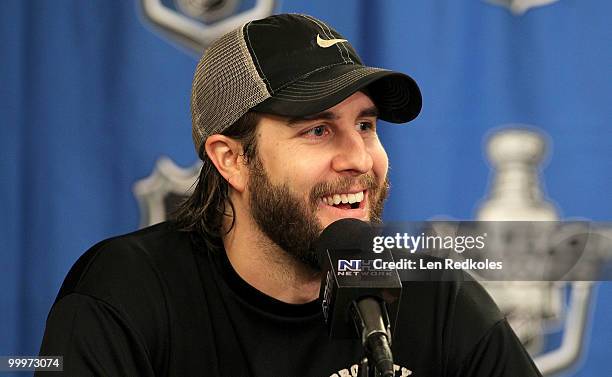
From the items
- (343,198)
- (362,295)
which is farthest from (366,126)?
(362,295)

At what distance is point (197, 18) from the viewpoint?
1764mm

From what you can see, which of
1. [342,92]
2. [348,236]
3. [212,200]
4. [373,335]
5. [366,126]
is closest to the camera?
[373,335]

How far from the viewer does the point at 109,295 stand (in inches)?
49.3

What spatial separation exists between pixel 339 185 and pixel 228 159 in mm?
217

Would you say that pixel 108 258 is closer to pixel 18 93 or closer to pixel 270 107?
pixel 270 107

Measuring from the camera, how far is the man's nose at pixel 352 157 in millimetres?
1278

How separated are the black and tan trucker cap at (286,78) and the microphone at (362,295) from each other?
288 millimetres

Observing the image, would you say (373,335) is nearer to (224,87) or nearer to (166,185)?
(224,87)

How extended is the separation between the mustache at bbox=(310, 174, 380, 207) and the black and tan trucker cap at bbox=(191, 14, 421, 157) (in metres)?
0.11

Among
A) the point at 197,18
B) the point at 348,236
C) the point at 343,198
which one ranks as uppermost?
the point at 197,18

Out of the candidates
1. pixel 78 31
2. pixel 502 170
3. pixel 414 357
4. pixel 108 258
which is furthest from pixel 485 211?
pixel 78 31

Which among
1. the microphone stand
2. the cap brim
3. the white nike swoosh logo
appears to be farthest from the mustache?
the microphone stand

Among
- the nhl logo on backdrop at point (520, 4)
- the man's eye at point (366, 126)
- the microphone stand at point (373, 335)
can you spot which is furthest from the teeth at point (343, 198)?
the nhl logo on backdrop at point (520, 4)

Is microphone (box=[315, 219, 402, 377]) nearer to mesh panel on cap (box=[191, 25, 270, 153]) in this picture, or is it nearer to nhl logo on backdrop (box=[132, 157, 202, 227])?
mesh panel on cap (box=[191, 25, 270, 153])
